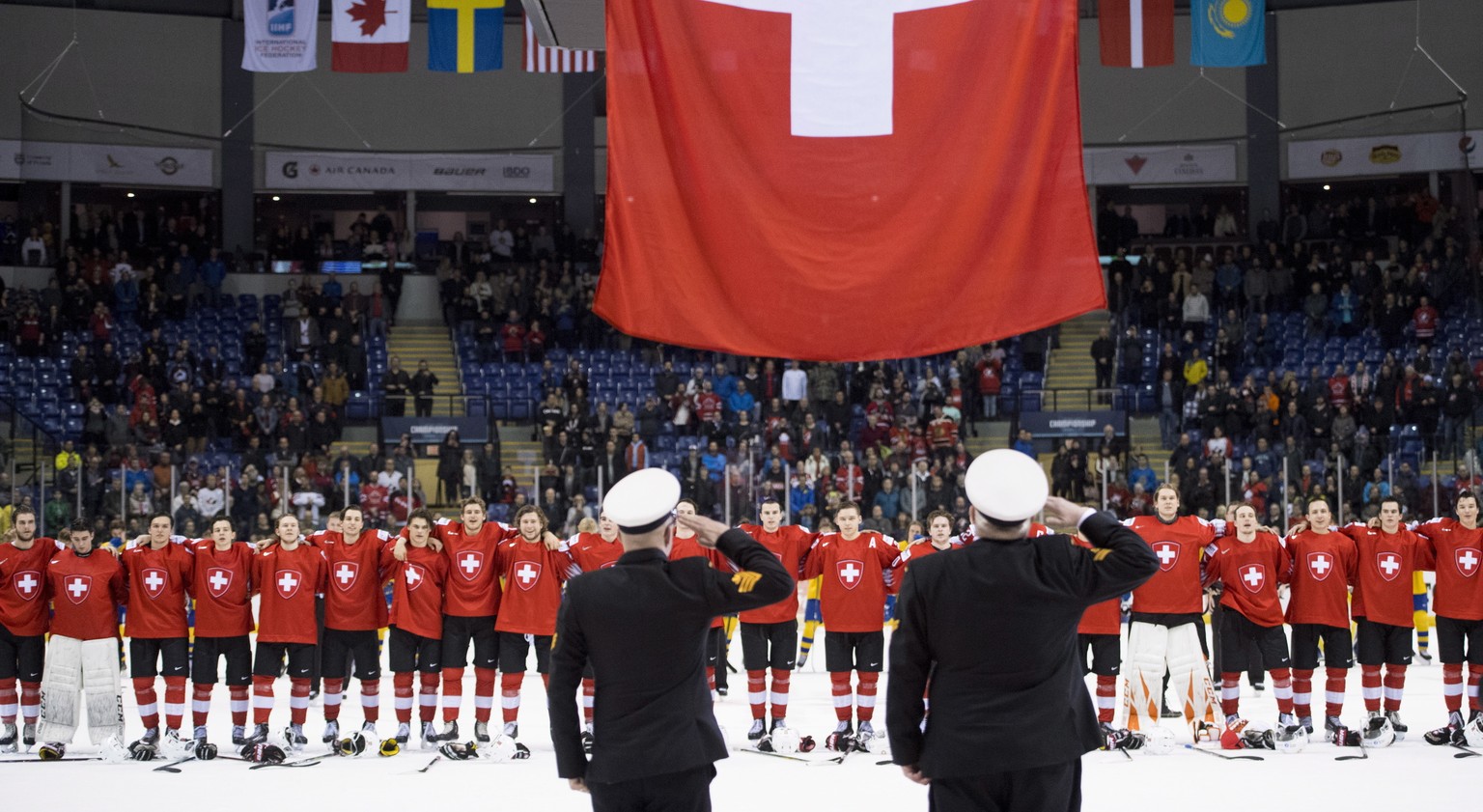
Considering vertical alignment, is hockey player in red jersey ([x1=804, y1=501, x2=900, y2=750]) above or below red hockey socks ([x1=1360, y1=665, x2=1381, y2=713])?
Answer: above

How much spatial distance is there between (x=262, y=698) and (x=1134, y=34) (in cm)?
1620

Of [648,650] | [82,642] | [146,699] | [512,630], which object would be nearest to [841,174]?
[648,650]

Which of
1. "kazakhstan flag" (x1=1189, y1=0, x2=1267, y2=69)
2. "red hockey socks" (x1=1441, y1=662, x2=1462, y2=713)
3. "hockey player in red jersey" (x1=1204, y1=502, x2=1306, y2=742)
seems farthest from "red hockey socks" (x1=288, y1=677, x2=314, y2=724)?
"kazakhstan flag" (x1=1189, y1=0, x2=1267, y2=69)

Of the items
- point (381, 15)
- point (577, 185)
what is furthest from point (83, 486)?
point (577, 185)

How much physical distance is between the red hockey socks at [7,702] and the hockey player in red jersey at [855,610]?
18.7 feet

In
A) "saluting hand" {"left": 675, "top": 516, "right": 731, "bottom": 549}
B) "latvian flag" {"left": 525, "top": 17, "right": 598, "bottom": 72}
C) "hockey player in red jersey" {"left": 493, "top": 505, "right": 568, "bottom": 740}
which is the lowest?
"hockey player in red jersey" {"left": 493, "top": 505, "right": 568, "bottom": 740}

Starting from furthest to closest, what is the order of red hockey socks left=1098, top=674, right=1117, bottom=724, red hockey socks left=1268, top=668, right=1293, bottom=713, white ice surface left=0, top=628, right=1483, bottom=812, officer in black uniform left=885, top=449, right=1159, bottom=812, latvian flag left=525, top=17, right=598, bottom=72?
latvian flag left=525, top=17, right=598, bottom=72 → red hockey socks left=1268, top=668, right=1293, bottom=713 → red hockey socks left=1098, top=674, right=1117, bottom=724 → white ice surface left=0, top=628, right=1483, bottom=812 → officer in black uniform left=885, top=449, right=1159, bottom=812

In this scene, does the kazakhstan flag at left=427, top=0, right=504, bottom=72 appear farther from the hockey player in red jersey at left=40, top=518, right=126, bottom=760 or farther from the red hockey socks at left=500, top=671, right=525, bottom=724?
the red hockey socks at left=500, top=671, right=525, bottom=724

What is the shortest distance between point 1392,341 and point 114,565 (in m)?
20.9

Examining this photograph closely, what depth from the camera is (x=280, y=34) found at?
21203 millimetres

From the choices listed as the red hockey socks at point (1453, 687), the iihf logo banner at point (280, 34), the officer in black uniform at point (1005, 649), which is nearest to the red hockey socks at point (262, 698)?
→ the officer in black uniform at point (1005, 649)

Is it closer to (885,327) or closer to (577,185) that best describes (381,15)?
(577,185)

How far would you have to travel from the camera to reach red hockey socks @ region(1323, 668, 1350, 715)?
10367mm

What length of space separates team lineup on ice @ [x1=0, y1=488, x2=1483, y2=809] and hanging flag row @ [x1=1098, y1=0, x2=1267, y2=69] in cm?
1223
